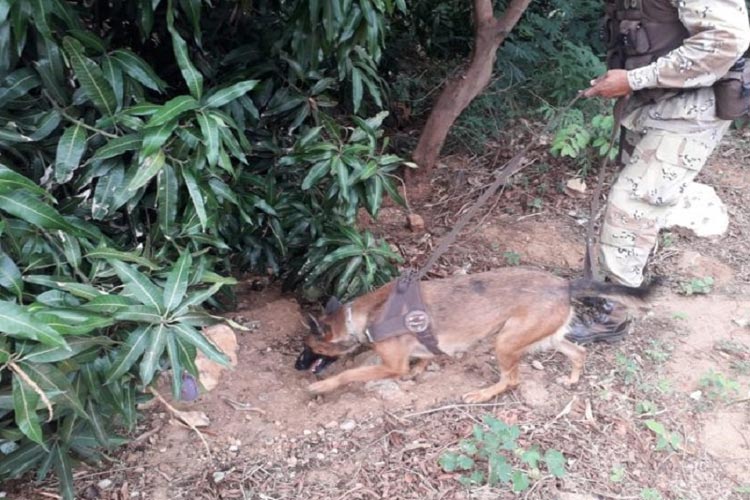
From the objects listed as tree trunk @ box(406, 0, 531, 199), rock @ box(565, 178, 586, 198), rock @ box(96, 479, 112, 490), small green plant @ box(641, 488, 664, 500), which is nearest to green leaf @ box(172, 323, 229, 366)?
rock @ box(96, 479, 112, 490)

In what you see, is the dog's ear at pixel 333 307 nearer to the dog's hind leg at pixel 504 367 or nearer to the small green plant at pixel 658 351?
the dog's hind leg at pixel 504 367

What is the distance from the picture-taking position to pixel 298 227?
431 centimetres

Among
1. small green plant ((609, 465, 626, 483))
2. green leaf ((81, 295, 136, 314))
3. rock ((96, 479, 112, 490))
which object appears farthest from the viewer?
small green plant ((609, 465, 626, 483))

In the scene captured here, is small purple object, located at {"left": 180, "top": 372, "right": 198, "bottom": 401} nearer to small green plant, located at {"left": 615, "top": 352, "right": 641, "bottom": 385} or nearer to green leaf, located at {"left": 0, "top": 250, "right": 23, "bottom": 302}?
green leaf, located at {"left": 0, "top": 250, "right": 23, "bottom": 302}

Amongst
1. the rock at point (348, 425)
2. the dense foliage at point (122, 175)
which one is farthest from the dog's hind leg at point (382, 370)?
the dense foliage at point (122, 175)

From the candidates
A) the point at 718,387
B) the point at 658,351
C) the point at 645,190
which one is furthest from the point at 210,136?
the point at 718,387

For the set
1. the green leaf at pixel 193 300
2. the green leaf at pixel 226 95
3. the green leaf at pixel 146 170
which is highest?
the green leaf at pixel 226 95

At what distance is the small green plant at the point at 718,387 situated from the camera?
158 inches

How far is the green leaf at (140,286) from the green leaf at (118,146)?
17.7 inches

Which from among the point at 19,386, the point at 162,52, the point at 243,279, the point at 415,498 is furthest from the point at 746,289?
the point at 19,386

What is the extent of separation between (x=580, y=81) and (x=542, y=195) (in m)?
1.30

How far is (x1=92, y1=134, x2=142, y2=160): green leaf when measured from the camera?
269cm

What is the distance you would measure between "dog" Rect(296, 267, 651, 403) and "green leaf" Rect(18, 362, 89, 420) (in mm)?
1831

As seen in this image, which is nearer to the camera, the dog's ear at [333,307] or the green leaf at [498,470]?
the green leaf at [498,470]
